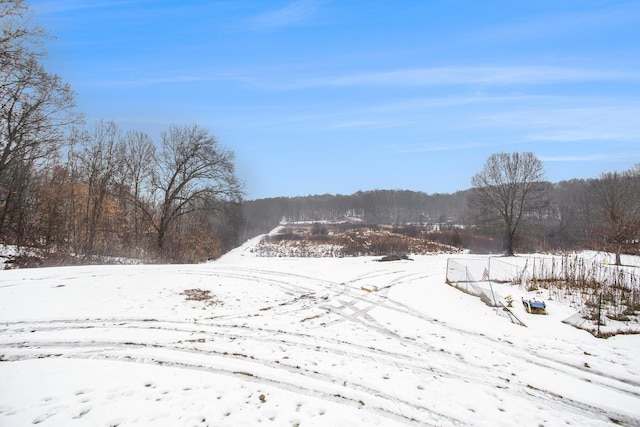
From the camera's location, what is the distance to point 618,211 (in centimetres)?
2227

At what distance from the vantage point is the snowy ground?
413 cm

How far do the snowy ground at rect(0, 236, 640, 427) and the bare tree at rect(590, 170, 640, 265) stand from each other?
15.6 metres

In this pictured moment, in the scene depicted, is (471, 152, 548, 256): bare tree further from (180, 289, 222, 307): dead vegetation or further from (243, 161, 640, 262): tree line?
(180, 289, 222, 307): dead vegetation

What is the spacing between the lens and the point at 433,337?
7203mm

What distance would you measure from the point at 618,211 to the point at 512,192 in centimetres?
797

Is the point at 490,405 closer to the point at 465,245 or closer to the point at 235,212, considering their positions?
the point at 235,212

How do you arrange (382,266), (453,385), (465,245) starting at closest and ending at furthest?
(453,385)
(382,266)
(465,245)

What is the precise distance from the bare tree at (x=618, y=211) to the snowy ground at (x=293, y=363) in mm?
15647

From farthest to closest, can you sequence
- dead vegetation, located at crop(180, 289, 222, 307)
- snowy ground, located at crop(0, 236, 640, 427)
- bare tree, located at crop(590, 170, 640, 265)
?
bare tree, located at crop(590, 170, 640, 265) → dead vegetation, located at crop(180, 289, 222, 307) → snowy ground, located at crop(0, 236, 640, 427)

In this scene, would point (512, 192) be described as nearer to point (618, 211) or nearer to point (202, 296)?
point (618, 211)

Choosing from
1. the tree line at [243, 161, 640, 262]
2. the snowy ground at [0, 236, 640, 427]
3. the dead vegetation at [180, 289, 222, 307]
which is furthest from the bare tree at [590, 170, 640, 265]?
the dead vegetation at [180, 289, 222, 307]

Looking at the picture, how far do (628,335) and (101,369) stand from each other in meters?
10.9

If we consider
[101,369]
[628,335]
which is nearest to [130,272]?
[101,369]

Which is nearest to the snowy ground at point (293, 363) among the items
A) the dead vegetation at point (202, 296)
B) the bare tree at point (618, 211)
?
the dead vegetation at point (202, 296)
